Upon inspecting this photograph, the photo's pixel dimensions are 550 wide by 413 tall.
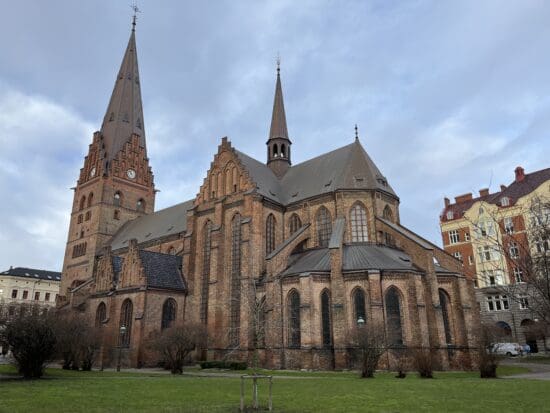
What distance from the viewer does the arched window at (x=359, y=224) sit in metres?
36.9

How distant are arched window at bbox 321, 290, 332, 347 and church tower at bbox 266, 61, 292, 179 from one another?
19939 mm

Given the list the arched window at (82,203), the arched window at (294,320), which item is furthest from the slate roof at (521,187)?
the arched window at (82,203)

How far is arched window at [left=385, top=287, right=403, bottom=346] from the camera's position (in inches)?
1160

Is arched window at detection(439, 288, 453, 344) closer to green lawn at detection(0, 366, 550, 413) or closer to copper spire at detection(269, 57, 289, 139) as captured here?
green lawn at detection(0, 366, 550, 413)

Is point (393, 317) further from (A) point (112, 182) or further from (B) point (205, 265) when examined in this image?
(A) point (112, 182)

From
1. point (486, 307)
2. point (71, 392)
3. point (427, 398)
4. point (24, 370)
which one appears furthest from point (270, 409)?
point (486, 307)

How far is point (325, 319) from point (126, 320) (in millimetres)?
19286

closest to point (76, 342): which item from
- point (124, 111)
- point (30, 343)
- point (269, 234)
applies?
point (30, 343)

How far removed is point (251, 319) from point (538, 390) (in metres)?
21.5

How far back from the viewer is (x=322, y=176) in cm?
4150

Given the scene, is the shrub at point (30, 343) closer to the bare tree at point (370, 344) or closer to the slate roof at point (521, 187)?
the bare tree at point (370, 344)

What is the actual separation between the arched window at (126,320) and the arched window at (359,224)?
68.7 feet

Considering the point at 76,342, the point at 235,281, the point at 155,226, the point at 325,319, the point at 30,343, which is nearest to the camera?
the point at 30,343

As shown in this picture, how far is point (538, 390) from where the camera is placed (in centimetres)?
1575
